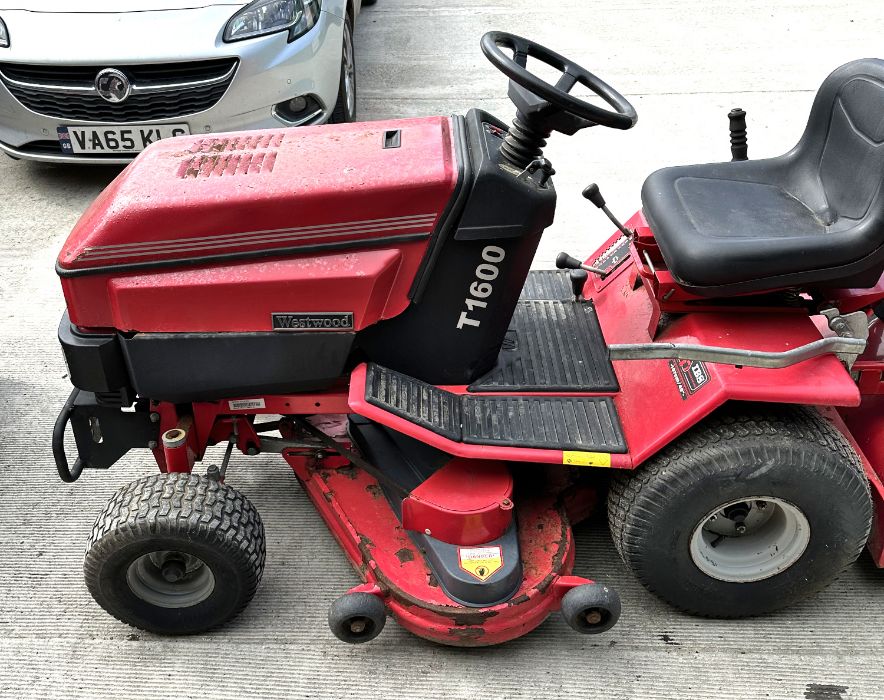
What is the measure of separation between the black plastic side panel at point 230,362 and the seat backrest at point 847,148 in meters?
1.34

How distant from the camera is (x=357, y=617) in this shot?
225 centimetres

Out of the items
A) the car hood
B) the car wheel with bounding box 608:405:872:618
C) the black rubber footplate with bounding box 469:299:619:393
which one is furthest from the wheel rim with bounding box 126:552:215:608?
the car hood

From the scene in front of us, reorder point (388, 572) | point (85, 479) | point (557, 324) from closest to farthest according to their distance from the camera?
point (388, 572), point (557, 324), point (85, 479)

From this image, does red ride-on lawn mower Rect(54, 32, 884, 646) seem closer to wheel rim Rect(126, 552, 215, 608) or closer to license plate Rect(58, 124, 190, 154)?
wheel rim Rect(126, 552, 215, 608)

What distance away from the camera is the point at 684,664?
2.36 m

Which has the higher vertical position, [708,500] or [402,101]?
[708,500]

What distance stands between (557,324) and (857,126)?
0.98 meters

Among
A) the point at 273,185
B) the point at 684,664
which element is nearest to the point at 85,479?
the point at 273,185

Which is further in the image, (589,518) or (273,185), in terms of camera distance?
(589,518)

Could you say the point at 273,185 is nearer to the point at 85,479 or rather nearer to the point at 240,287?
the point at 240,287

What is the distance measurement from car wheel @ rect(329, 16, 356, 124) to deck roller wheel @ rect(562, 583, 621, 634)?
129 inches

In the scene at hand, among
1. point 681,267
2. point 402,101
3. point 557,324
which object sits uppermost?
point 681,267

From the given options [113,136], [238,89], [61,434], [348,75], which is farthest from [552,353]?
[348,75]

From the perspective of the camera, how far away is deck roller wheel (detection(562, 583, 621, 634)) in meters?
2.24
